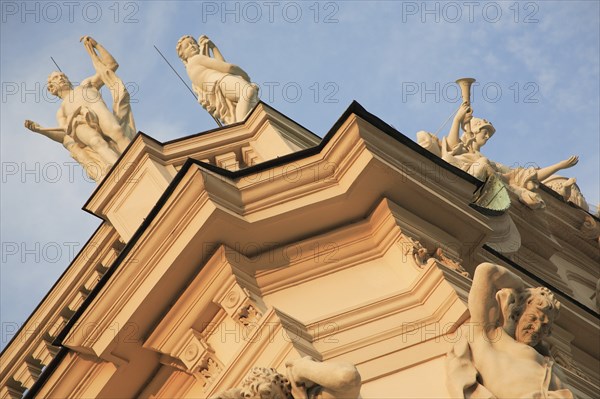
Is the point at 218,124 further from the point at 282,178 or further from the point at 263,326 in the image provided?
the point at 263,326

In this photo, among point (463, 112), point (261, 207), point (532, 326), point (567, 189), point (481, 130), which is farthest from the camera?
point (567, 189)

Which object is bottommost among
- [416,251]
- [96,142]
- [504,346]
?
[504,346]

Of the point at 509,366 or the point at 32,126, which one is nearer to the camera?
the point at 509,366

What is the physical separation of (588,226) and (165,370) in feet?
31.0

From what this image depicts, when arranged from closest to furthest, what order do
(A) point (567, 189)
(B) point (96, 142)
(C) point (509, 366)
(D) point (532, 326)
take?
(C) point (509, 366) → (D) point (532, 326) → (B) point (96, 142) → (A) point (567, 189)

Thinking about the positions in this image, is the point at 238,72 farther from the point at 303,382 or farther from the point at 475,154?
→ the point at 303,382

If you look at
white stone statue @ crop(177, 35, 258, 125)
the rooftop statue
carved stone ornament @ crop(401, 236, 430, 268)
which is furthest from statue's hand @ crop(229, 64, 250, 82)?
carved stone ornament @ crop(401, 236, 430, 268)

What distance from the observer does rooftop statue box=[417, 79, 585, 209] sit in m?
21.6

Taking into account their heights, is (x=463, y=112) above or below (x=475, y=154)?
above

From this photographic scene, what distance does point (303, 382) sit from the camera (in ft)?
48.0

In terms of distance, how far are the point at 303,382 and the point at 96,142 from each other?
24.0ft

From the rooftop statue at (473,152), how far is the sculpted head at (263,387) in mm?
6877

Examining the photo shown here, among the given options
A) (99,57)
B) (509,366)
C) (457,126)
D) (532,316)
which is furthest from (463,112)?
(509,366)

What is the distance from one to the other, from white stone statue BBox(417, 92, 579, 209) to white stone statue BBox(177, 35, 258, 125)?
2.84m
